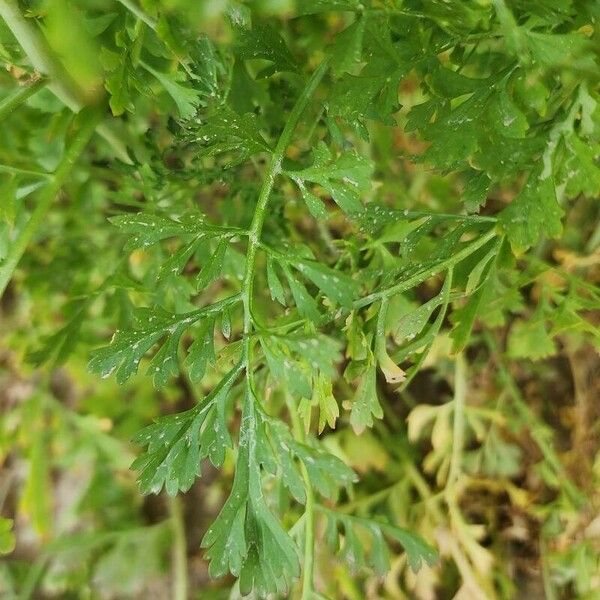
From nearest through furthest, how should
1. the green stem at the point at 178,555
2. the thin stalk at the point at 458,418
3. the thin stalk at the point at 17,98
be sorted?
the thin stalk at the point at 17,98 → the thin stalk at the point at 458,418 → the green stem at the point at 178,555

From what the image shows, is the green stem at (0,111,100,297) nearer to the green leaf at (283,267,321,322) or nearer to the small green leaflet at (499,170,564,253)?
the green leaf at (283,267,321,322)

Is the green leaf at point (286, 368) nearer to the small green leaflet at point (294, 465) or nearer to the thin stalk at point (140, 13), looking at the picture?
the small green leaflet at point (294, 465)

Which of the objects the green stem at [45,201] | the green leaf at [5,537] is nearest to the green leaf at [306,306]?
the green stem at [45,201]

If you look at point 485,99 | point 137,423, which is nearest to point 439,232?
point 485,99

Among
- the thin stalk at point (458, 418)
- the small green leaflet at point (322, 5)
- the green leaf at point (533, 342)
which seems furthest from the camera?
the thin stalk at point (458, 418)

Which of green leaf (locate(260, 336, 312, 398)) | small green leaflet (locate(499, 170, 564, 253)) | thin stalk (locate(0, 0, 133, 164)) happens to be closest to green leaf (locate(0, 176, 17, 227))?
thin stalk (locate(0, 0, 133, 164))
